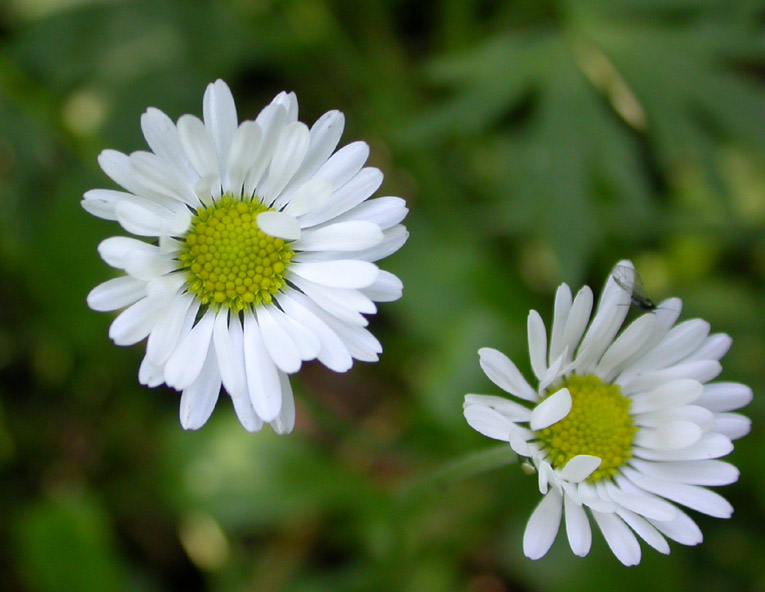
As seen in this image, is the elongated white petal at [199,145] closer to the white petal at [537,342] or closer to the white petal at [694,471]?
the white petal at [537,342]

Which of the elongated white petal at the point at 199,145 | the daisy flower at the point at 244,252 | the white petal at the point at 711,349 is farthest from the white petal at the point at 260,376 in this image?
the white petal at the point at 711,349

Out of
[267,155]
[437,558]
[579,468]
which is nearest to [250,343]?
[267,155]

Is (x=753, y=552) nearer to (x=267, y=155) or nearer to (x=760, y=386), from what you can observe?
(x=760, y=386)

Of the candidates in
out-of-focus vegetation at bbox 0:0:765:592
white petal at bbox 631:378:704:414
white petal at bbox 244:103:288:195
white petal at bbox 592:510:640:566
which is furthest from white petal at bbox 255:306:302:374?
out-of-focus vegetation at bbox 0:0:765:592

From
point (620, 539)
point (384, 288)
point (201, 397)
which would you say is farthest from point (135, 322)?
point (620, 539)

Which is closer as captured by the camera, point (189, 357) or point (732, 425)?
point (189, 357)

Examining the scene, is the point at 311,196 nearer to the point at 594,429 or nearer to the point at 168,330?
the point at 168,330
